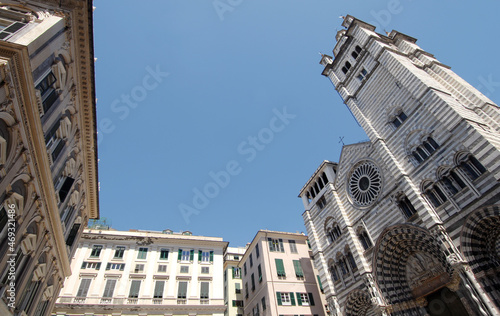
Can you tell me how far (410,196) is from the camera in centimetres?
2048

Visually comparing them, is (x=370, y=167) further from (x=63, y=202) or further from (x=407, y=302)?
(x=63, y=202)

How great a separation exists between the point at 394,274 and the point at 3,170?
975 inches

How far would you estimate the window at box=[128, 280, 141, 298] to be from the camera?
1046 inches

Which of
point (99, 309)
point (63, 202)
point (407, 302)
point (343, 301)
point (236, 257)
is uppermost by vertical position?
point (236, 257)

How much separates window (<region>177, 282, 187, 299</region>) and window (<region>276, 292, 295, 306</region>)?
391 inches

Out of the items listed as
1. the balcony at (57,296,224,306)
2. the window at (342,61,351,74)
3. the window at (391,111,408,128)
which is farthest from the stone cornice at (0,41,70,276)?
the window at (342,61,351,74)

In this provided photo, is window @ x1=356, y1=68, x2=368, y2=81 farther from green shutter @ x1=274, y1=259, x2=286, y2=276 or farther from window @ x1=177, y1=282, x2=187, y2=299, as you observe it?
window @ x1=177, y1=282, x2=187, y2=299

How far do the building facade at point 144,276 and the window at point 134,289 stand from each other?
0.09 metres

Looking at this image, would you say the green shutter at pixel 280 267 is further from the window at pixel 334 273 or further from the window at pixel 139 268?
the window at pixel 139 268

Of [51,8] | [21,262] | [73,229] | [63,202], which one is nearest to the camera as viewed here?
[21,262]

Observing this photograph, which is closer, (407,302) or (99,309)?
(407,302)

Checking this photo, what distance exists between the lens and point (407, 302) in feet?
66.7

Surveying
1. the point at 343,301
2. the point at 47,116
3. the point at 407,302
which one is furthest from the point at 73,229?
the point at 407,302

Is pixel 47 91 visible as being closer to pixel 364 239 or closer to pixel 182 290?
pixel 182 290
